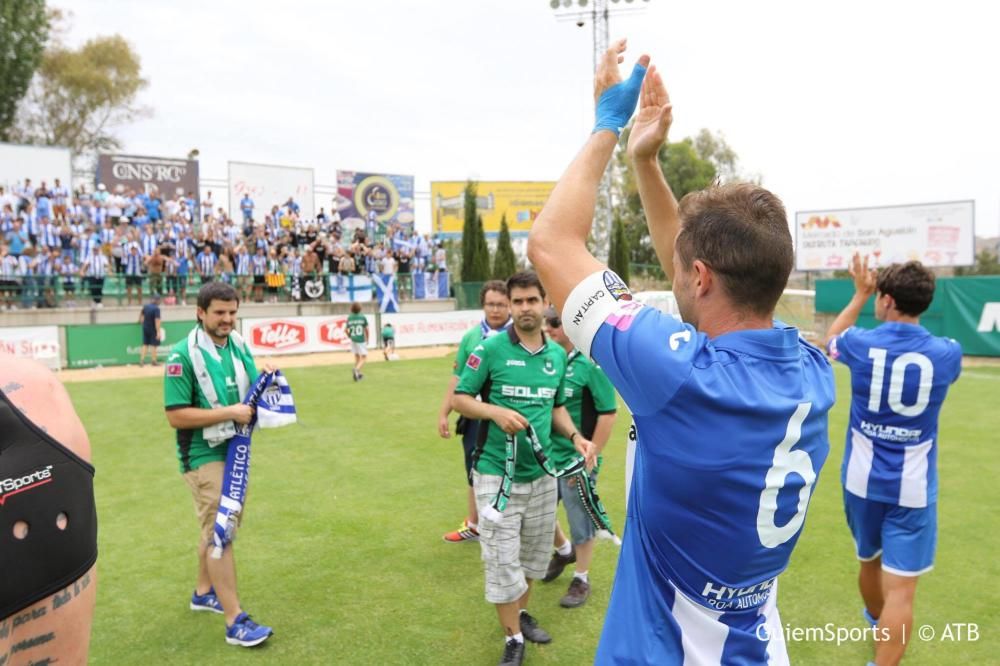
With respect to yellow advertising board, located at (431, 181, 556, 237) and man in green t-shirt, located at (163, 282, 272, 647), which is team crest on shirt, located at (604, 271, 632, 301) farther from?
yellow advertising board, located at (431, 181, 556, 237)

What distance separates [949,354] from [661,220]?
2740mm

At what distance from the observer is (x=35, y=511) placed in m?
1.35

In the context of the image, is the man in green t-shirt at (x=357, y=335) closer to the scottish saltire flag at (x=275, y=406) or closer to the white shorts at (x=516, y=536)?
the scottish saltire flag at (x=275, y=406)

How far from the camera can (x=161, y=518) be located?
22.1 ft

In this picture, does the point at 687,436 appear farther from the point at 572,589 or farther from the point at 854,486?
the point at 572,589

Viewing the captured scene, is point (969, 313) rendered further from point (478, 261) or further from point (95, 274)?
point (95, 274)

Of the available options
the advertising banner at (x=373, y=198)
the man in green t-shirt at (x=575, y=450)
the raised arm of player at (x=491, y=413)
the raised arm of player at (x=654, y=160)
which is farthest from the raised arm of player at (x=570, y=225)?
the advertising banner at (x=373, y=198)

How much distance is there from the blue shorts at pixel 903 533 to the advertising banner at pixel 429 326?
20641 millimetres

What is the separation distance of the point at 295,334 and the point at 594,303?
21680mm

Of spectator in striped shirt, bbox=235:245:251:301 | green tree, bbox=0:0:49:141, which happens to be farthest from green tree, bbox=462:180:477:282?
green tree, bbox=0:0:49:141

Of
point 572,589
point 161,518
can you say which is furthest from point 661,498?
point 161,518

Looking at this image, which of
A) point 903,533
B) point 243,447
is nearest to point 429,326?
point 243,447

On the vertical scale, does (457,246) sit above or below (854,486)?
above

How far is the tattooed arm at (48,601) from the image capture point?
53.1 inches
